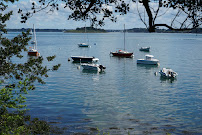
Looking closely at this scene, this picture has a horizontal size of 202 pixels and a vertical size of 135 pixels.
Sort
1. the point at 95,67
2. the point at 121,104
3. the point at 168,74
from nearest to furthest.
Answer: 1. the point at 121,104
2. the point at 168,74
3. the point at 95,67

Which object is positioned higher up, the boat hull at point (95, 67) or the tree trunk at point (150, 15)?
the tree trunk at point (150, 15)

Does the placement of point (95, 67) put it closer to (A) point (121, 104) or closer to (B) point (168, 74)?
(B) point (168, 74)

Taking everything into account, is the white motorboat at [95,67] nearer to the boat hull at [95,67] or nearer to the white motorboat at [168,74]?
the boat hull at [95,67]

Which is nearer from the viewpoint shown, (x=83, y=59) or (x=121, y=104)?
(x=121, y=104)

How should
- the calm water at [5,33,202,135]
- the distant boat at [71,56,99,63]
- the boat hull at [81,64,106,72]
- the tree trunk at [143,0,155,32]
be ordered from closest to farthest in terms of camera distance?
the tree trunk at [143,0,155,32]
the calm water at [5,33,202,135]
the boat hull at [81,64,106,72]
the distant boat at [71,56,99,63]

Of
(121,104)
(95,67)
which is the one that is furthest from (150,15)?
(95,67)

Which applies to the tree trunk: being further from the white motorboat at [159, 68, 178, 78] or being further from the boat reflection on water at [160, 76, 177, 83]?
the white motorboat at [159, 68, 178, 78]

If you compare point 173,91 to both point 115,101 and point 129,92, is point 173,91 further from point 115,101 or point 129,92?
point 115,101

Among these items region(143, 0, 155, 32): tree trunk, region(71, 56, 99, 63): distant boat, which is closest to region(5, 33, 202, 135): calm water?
region(143, 0, 155, 32): tree trunk

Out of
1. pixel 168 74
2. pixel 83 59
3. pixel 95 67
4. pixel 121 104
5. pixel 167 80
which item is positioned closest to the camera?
pixel 121 104

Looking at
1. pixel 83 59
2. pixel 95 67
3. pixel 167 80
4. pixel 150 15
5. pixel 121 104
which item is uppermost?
pixel 150 15

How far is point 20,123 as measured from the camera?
12.3 m

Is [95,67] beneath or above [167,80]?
above

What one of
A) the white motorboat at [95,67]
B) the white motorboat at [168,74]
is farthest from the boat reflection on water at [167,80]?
the white motorboat at [95,67]
